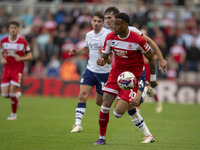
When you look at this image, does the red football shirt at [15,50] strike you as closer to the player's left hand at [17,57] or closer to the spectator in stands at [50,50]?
the player's left hand at [17,57]

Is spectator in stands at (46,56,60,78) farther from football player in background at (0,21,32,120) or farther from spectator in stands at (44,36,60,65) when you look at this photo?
football player in background at (0,21,32,120)

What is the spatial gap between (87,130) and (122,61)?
2791 mm

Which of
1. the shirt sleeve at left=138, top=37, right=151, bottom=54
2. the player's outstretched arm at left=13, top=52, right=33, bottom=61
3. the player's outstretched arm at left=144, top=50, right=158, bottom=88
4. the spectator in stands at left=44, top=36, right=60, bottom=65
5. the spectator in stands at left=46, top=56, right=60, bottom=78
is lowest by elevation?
the spectator in stands at left=46, top=56, right=60, bottom=78

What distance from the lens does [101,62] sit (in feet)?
26.7

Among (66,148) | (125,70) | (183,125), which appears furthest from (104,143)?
(183,125)

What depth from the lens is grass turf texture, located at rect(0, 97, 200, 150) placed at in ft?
26.8

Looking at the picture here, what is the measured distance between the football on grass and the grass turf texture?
1.23 metres

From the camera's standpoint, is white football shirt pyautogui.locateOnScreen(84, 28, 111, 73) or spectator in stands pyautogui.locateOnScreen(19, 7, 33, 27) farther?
spectator in stands pyautogui.locateOnScreen(19, 7, 33, 27)

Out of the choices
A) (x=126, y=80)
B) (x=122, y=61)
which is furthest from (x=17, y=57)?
(x=126, y=80)

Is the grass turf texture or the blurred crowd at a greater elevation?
the blurred crowd

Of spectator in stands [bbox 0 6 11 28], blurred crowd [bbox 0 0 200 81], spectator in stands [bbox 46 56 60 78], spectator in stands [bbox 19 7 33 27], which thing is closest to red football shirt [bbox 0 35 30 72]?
blurred crowd [bbox 0 0 200 81]

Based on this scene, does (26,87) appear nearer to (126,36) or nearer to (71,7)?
(71,7)

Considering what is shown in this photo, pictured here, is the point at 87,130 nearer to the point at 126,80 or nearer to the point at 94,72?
the point at 94,72

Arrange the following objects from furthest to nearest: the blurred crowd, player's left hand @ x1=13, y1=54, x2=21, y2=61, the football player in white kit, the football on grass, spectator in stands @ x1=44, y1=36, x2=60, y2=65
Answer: spectator in stands @ x1=44, y1=36, x2=60, y2=65
the blurred crowd
player's left hand @ x1=13, y1=54, x2=21, y2=61
the football player in white kit
the football on grass
